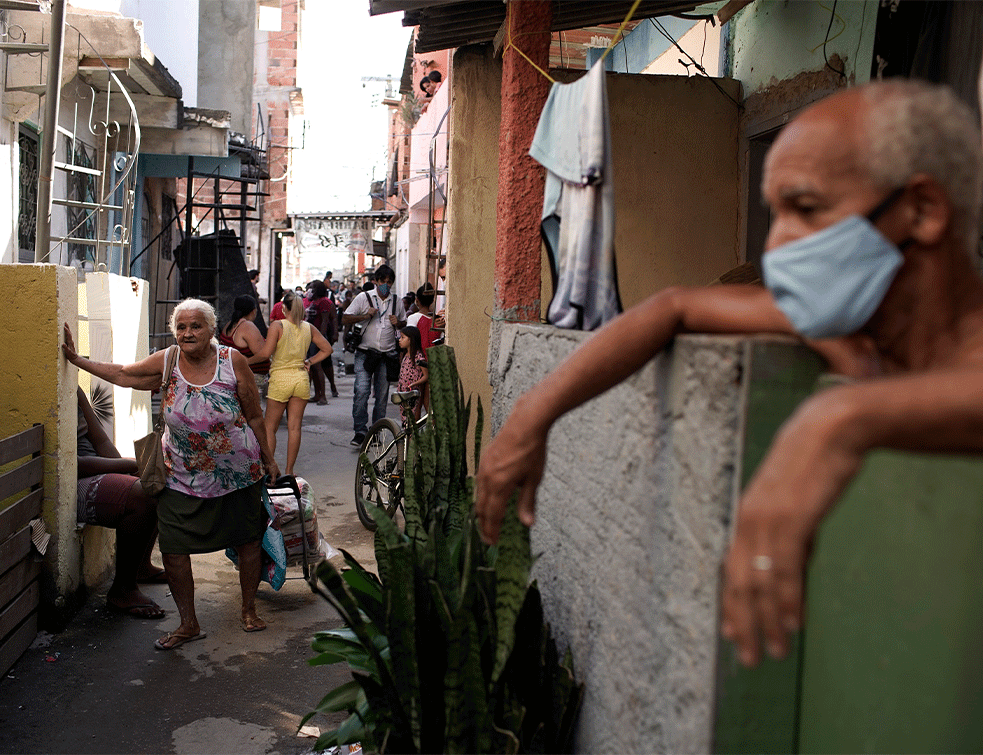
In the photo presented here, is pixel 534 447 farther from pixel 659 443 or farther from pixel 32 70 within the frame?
pixel 32 70

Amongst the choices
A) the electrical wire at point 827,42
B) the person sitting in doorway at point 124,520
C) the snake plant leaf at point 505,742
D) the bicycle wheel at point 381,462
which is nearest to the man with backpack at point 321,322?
the bicycle wheel at point 381,462

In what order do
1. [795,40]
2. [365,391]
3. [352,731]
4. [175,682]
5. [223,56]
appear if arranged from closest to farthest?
[352,731] → [175,682] → [795,40] → [365,391] → [223,56]

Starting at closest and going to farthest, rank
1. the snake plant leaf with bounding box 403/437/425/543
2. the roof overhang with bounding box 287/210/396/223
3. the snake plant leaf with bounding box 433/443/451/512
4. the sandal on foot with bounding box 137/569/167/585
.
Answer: the snake plant leaf with bounding box 403/437/425/543, the snake plant leaf with bounding box 433/443/451/512, the sandal on foot with bounding box 137/569/167/585, the roof overhang with bounding box 287/210/396/223

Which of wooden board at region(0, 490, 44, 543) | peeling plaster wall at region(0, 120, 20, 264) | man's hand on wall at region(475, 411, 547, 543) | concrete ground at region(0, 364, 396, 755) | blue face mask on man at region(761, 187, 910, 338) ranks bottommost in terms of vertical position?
concrete ground at region(0, 364, 396, 755)

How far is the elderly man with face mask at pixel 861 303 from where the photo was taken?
1072mm

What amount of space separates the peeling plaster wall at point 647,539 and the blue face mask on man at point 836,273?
0.18 metres

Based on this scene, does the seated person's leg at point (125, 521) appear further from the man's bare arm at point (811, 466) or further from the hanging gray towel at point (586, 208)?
the man's bare arm at point (811, 466)

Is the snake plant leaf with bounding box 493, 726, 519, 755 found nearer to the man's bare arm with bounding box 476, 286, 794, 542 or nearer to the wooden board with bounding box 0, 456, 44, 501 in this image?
the man's bare arm with bounding box 476, 286, 794, 542

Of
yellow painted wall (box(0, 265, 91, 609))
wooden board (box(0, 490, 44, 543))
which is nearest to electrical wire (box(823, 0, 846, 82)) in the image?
yellow painted wall (box(0, 265, 91, 609))

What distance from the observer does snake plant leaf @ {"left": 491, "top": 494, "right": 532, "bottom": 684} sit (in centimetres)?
227

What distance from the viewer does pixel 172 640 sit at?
4.51m

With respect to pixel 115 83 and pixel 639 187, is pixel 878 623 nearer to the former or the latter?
pixel 639 187

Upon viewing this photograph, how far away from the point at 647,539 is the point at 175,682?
3.04 metres

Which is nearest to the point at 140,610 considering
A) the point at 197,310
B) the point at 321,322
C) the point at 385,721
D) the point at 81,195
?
the point at 197,310
